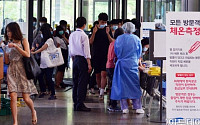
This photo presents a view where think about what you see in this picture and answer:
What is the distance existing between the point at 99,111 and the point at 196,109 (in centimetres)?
432

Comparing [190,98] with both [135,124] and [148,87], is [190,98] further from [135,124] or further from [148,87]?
[148,87]

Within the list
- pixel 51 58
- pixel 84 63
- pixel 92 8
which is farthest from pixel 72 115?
pixel 92 8

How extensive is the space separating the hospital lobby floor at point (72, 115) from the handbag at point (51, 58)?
0.77 m

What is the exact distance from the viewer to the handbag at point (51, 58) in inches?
440

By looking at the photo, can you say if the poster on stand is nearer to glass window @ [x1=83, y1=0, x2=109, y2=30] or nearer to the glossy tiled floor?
the glossy tiled floor

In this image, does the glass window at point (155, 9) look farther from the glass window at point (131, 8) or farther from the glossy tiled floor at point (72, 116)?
the glossy tiled floor at point (72, 116)

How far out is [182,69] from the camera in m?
5.83

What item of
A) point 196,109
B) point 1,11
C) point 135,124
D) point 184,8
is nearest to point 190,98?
point 196,109

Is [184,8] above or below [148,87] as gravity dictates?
above

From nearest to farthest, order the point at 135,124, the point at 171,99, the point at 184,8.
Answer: the point at 171,99
the point at 184,8
the point at 135,124

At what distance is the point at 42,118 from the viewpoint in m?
9.12

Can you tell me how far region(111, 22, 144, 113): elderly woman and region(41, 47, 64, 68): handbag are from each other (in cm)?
187

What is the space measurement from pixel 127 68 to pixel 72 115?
4.07ft

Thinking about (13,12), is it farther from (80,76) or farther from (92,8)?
(92,8)
